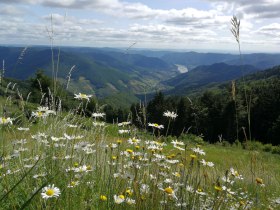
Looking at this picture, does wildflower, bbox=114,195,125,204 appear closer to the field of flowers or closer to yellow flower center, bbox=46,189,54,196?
the field of flowers

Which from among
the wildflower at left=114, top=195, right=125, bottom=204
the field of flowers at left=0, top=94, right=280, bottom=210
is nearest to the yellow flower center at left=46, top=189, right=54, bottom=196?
the field of flowers at left=0, top=94, right=280, bottom=210

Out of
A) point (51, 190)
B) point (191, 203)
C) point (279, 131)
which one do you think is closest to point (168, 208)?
point (191, 203)

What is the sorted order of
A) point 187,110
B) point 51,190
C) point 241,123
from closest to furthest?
1. point 51,190
2. point 241,123
3. point 187,110

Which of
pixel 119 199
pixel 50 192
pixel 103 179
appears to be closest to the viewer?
pixel 50 192

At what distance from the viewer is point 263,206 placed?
3449 mm

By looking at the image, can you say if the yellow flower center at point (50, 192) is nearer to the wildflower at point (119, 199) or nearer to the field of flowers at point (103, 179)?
the field of flowers at point (103, 179)

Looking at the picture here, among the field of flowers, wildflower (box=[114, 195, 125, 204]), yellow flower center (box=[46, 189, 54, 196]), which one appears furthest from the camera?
the field of flowers

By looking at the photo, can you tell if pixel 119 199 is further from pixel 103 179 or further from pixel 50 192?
pixel 103 179

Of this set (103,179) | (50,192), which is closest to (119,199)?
(50,192)

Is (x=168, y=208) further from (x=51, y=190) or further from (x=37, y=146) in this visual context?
(x=37, y=146)

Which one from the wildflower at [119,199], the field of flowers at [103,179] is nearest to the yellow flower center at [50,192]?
the field of flowers at [103,179]

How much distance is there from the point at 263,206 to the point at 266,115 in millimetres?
57324

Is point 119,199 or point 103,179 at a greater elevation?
point 119,199

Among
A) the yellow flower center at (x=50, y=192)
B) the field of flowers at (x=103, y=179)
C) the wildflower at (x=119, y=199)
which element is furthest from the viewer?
the field of flowers at (x=103, y=179)
